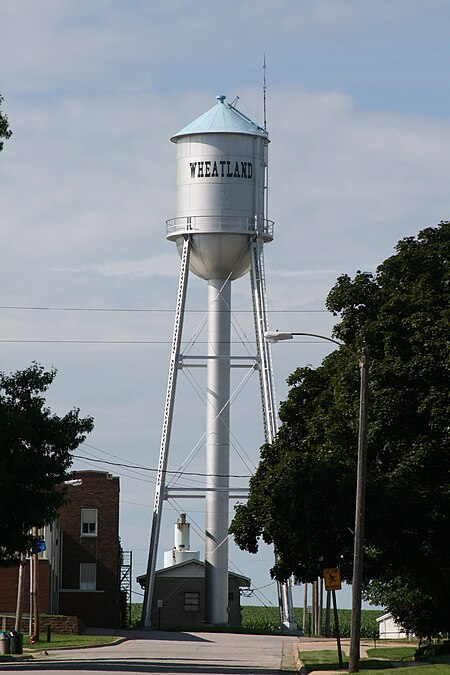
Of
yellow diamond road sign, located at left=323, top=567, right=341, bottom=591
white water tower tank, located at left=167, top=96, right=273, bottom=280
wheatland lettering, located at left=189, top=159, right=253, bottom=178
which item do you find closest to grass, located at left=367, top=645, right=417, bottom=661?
yellow diamond road sign, located at left=323, top=567, right=341, bottom=591

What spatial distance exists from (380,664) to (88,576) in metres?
43.7

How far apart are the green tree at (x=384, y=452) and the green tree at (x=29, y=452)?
566 cm

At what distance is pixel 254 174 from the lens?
63438mm

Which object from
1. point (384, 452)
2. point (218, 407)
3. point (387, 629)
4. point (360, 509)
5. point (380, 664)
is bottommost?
point (380, 664)

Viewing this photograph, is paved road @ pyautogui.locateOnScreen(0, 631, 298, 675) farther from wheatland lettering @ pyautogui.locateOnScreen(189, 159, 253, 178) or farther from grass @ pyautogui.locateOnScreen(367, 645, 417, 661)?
wheatland lettering @ pyautogui.locateOnScreen(189, 159, 253, 178)

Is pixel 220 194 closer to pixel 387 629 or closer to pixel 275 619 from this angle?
pixel 387 629

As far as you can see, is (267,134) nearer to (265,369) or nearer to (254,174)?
(254,174)

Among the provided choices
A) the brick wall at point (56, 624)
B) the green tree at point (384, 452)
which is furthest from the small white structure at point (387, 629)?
the green tree at point (384, 452)

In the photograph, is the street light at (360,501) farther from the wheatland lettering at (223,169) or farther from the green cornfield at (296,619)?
the green cornfield at (296,619)

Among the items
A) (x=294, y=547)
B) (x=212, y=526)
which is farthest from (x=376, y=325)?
(x=212, y=526)

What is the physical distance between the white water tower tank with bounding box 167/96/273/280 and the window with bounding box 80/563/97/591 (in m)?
21.5

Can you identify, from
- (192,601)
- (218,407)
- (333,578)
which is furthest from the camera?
(192,601)

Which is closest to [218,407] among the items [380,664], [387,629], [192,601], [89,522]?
[89,522]

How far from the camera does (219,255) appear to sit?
6256cm
